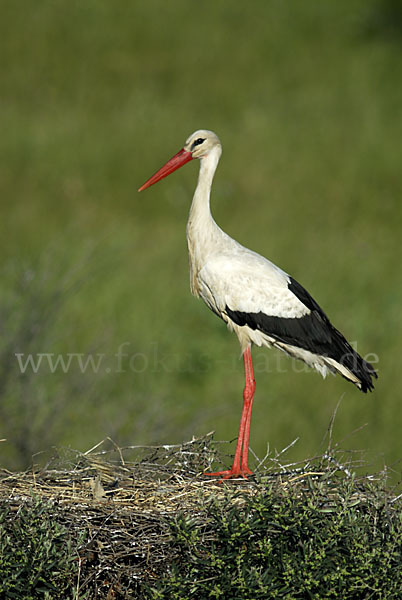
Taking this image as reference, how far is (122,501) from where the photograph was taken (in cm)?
442

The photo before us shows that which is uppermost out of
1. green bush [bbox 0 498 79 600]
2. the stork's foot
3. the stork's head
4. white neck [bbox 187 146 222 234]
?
the stork's head

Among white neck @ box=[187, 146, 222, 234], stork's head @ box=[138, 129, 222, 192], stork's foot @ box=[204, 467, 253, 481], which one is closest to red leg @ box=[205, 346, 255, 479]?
stork's foot @ box=[204, 467, 253, 481]

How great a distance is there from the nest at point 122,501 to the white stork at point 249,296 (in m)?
0.93

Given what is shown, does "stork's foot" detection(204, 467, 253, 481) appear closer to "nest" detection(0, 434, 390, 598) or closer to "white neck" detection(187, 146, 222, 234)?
"nest" detection(0, 434, 390, 598)

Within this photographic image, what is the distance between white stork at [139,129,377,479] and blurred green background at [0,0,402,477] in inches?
25.9

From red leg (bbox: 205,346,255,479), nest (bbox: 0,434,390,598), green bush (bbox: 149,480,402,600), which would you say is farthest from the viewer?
→ red leg (bbox: 205,346,255,479)

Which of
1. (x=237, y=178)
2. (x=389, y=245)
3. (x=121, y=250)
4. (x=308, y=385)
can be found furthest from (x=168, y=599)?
(x=237, y=178)

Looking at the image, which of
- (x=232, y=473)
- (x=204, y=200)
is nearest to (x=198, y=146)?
(x=204, y=200)

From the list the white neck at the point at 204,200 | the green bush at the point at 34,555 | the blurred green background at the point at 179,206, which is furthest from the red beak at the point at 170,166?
the green bush at the point at 34,555

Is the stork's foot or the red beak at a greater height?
the red beak

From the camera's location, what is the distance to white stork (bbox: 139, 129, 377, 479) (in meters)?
5.57

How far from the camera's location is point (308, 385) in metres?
13.0

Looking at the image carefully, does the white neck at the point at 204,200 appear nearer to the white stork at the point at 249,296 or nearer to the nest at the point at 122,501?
the white stork at the point at 249,296

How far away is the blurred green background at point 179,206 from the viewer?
9.67 m
